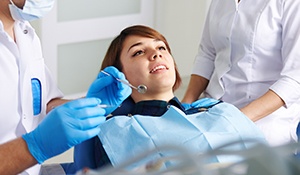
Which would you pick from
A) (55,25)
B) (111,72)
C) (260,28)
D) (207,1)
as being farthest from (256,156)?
(207,1)

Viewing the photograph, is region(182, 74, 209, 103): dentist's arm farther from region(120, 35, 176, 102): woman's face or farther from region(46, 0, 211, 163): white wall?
region(46, 0, 211, 163): white wall

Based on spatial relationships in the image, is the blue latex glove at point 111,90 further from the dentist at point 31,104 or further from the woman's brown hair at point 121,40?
the woman's brown hair at point 121,40

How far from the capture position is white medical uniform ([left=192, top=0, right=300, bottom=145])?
2.25 meters

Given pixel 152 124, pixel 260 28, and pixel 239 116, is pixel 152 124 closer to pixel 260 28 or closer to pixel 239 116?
pixel 239 116

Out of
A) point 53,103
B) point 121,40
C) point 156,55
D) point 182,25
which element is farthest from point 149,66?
point 182,25

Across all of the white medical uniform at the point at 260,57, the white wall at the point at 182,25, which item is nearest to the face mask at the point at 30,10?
the white medical uniform at the point at 260,57

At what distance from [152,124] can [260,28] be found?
26.8 inches

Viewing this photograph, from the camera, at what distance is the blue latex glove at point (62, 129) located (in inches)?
59.1

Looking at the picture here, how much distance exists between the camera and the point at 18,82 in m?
1.79

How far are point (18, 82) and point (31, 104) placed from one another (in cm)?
9

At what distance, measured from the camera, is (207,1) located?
4.09 metres

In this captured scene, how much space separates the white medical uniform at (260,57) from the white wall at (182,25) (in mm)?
1742

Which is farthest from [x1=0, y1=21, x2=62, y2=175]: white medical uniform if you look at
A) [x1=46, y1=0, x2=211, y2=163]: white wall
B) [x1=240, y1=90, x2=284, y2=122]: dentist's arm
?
[x1=46, y1=0, x2=211, y2=163]: white wall

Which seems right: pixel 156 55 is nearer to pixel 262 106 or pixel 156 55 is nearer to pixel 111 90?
pixel 111 90
